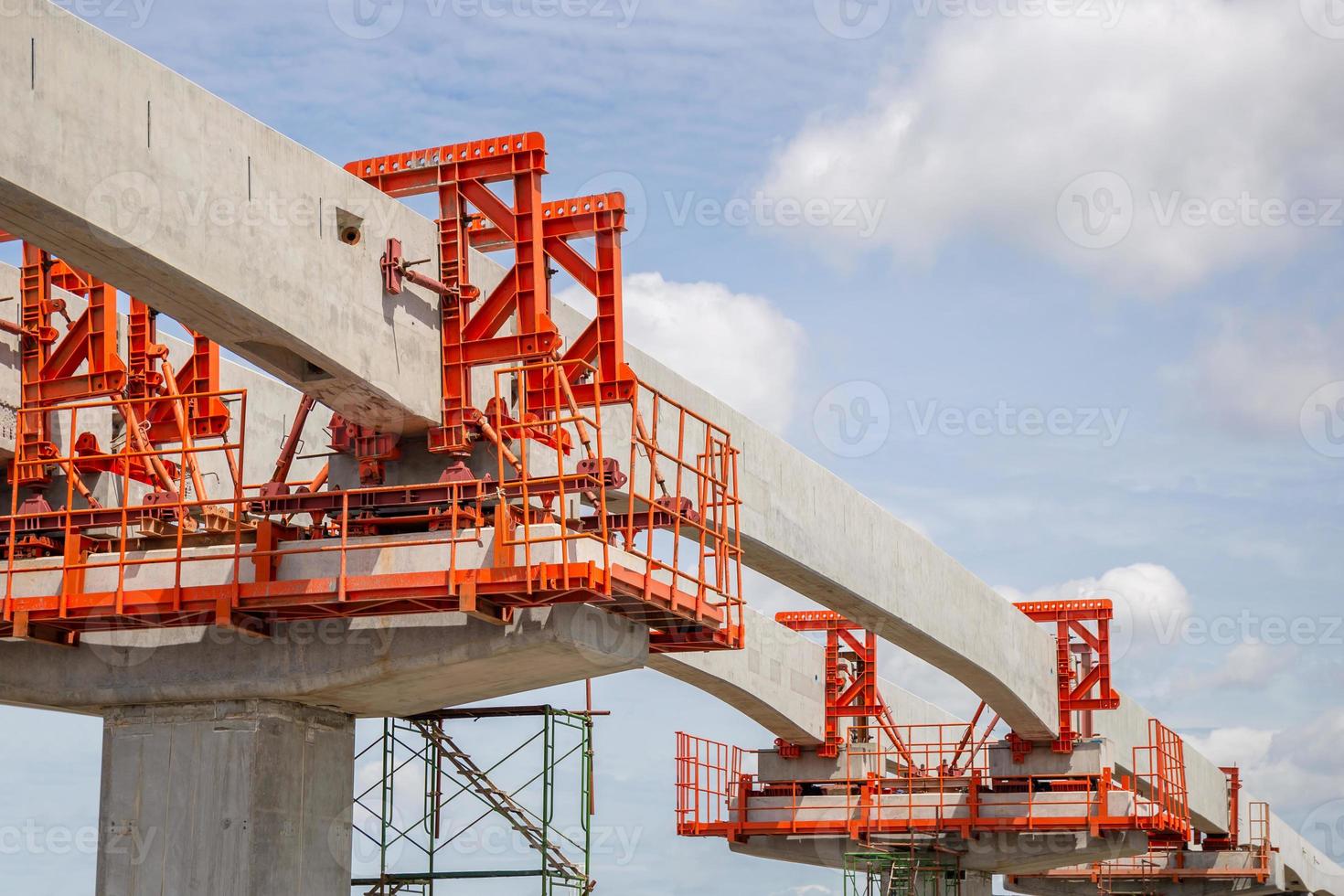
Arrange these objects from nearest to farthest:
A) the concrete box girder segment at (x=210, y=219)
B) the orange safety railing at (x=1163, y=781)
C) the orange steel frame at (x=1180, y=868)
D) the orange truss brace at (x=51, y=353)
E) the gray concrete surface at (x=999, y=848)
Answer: the concrete box girder segment at (x=210, y=219) < the orange truss brace at (x=51, y=353) < the orange safety railing at (x=1163, y=781) < the gray concrete surface at (x=999, y=848) < the orange steel frame at (x=1180, y=868)

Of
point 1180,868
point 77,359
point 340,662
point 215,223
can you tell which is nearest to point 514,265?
point 215,223

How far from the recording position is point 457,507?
15359 millimetres

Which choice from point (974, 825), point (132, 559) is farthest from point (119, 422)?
point (974, 825)

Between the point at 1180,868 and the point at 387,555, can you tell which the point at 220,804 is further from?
the point at 1180,868

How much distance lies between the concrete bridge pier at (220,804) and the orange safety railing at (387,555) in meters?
1.03

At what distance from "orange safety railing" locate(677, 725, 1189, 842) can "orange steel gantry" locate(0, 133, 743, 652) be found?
15355 millimetres

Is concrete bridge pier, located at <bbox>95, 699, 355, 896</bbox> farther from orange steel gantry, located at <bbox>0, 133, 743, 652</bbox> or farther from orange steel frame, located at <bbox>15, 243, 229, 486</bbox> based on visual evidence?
orange steel frame, located at <bbox>15, 243, 229, 486</bbox>

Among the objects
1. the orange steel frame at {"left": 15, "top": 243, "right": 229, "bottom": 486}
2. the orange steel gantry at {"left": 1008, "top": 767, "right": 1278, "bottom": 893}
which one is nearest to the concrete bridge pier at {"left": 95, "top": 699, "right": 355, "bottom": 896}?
the orange steel frame at {"left": 15, "top": 243, "right": 229, "bottom": 486}

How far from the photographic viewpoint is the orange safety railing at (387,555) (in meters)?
15.0

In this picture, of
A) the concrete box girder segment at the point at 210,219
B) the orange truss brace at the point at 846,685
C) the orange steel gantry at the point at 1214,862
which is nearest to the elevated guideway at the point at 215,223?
the concrete box girder segment at the point at 210,219

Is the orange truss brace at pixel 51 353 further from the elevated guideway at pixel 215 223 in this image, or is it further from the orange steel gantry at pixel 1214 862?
the orange steel gantry at pixel 1214 862

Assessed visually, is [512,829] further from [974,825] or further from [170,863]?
[974,825]

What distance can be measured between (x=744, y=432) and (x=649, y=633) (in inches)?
242

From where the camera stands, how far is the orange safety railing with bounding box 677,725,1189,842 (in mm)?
31469
